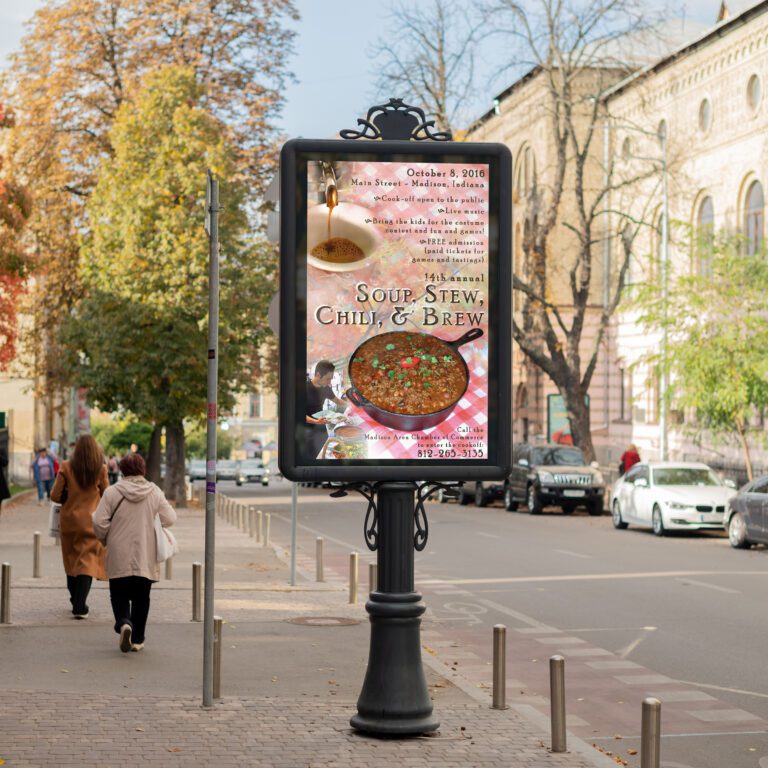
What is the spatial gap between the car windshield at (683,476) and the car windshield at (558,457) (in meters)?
8.76

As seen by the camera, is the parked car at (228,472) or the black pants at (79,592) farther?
the parked car at (228,472)

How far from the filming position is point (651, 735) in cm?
683

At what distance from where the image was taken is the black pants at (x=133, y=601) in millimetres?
11898

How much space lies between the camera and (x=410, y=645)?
8.52 metres

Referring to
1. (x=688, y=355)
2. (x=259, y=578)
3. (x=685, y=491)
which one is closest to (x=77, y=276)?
(x=688, y=355)

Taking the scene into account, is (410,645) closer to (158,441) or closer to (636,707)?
(636,707)

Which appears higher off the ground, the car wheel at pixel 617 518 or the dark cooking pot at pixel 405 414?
the dark cooking pot at pixel 405 414

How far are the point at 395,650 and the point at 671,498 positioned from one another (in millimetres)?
20882

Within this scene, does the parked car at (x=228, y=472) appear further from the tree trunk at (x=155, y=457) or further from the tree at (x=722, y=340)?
the tree at (x=722, y=340)

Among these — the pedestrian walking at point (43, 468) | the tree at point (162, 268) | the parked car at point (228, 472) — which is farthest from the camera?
the parked car at point (228, 472)

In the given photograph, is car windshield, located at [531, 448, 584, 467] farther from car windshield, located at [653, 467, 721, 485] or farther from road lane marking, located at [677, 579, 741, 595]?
road lane marking, located at [677, 579, 741, 595]

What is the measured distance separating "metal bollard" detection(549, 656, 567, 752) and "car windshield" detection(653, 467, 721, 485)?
22.0 meters

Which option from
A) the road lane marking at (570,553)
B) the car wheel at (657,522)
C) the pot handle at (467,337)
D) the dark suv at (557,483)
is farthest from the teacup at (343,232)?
the dark suv at (557,483)

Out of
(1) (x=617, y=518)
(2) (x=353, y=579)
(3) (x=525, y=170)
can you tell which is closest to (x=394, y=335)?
(2) (x=353, y=579)
